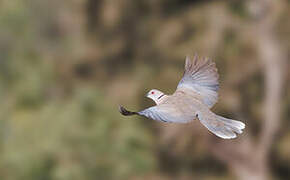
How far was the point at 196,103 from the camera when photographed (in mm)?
3203

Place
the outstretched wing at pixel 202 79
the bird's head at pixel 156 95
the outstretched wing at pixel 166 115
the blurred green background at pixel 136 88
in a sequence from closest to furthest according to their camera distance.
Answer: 1. the outstretched wing at pixel 166 115
2. the outstretched wing at pixel 202 79
3. the bird's head at pixel 156 95
4. the blurred green background at pixel 136 88

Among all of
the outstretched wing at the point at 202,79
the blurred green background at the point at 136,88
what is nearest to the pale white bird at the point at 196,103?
the outstretched wing at the point at 202,79

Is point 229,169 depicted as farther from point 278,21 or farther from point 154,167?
point 278,21

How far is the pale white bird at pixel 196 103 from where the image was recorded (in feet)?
9.70

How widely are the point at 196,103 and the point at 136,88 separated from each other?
11.2m

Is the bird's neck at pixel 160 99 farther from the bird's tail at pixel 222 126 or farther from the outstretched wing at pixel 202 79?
the bird's tail at pixel 222 126

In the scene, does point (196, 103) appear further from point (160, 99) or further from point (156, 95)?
point (156, 95)

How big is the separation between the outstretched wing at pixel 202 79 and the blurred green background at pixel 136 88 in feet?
30.2

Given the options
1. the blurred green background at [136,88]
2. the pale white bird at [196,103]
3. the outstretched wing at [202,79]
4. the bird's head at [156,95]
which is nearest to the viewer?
the pale white bird at [196,103]

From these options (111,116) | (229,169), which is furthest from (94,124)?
(229,169)

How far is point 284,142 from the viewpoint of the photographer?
14.2m

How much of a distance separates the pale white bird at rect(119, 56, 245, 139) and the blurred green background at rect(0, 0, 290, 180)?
9.23m

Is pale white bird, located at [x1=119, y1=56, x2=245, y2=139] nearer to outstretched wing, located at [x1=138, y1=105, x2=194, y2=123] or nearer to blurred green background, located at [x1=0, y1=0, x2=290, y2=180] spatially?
outstretched wing, located at [x1=138, y1=105, x2=194, y2=123]

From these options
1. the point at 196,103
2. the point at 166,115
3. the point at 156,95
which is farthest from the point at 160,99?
the point at 166,115
